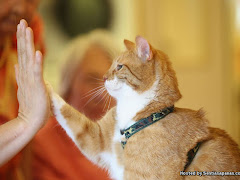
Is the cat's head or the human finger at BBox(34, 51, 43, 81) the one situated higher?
the human finger at BBox(34, 51, 43, 81)

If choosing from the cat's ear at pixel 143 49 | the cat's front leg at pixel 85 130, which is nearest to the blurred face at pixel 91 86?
the cat's front leg at pixel 85 130

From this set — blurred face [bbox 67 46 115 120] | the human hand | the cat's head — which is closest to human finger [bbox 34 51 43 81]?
the human hand

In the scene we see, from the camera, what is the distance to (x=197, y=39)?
7.52ft

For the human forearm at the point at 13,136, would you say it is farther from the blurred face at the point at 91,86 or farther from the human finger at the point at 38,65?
the blurred face at the point at 91,86

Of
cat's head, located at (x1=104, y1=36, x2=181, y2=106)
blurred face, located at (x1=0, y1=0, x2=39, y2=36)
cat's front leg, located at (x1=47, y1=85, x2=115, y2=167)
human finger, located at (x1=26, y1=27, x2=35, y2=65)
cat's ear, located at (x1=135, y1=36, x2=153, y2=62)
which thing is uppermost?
blurred face, located at (x1=0, y1=0, x2=39, y2=36)

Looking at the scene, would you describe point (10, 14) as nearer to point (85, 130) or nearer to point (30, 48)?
point (30, 48)

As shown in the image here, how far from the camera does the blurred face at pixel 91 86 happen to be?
135 cm

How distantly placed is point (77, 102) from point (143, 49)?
1.57 ft

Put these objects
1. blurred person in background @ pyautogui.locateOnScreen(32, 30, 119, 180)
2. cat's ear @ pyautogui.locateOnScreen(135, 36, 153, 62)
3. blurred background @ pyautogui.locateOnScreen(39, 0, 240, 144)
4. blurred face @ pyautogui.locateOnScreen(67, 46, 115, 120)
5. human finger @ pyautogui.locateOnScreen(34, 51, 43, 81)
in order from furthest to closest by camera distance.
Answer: blurred background @ pyautogui.locateOnScreen(39, 0, 240, 144), blurred face @ pyautogui.locateOnScreen(67, 46, 115, 120), blurred person in background @ pyautogui.locateOnScreen(32, 30, 119, 180), cat's ear @ pyautogui.locateOnScreen(135, 36, 153, 62), human finger @ pyautogui.locateOnScreen(34, 51, 43, 81)

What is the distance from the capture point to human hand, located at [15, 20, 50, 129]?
90cm

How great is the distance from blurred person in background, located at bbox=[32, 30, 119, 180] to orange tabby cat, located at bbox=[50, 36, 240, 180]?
0.15 m

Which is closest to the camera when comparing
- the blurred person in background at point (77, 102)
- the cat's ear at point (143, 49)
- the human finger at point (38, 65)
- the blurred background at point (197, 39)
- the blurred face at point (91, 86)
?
the human finger at point (38, 65)

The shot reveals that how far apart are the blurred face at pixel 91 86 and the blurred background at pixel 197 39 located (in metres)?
0.26

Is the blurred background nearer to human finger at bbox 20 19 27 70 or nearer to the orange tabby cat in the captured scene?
the orange tabby cat
